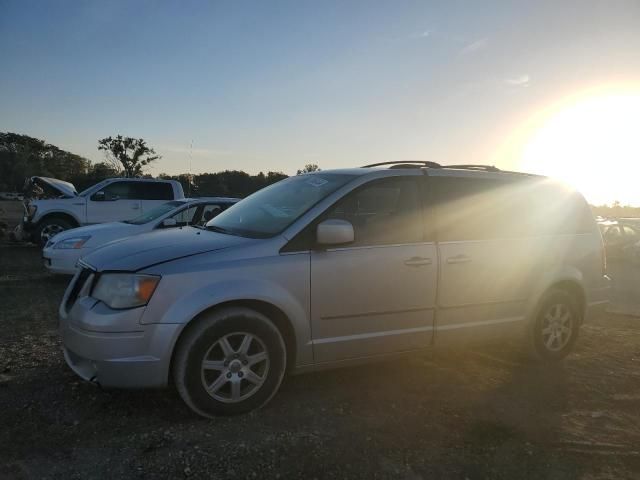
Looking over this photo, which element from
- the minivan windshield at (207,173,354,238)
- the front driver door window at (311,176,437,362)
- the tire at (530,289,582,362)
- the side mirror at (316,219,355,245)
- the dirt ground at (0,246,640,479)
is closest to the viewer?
the dirt ground at (0,246,640,479)

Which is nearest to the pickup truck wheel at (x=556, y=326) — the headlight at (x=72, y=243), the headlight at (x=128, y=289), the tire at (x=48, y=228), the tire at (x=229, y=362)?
the tire at (x=229, y=362)

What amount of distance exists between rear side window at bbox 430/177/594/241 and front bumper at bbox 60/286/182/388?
2.40m

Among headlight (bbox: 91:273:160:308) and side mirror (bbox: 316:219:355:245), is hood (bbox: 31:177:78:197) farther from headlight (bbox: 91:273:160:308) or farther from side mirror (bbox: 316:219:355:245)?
side mirror (bbox: 316:219:355:245)

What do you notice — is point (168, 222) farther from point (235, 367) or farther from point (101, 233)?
point (235, 367)

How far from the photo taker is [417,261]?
12.9 feet

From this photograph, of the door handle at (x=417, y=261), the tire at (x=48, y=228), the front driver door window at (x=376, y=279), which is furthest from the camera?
the tire at (x=48, y=228)

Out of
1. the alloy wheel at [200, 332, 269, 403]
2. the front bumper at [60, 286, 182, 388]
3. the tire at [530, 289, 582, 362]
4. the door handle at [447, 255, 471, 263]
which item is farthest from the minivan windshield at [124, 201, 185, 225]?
the tire at [530, 289, 582, 362]

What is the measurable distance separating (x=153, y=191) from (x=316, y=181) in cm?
967

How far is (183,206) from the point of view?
872 cm

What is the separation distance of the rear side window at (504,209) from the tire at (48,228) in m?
10.5

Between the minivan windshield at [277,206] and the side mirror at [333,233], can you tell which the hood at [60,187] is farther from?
the side mirror at [333,233]

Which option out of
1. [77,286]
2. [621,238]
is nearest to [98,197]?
[77,286]

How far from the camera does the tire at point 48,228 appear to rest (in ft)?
38.2

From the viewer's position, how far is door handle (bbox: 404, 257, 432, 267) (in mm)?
3887
